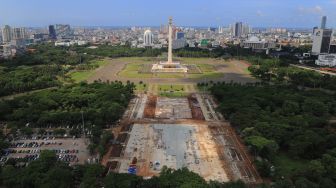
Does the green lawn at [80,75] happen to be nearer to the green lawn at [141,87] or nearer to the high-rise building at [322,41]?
the green lawn at [141,87]

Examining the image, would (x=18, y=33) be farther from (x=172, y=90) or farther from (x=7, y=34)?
(x=172, y=90)

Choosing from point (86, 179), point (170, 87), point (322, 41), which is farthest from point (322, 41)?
point (86, 179)

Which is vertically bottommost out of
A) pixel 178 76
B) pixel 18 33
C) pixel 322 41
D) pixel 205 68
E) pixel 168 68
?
pixel 178 76

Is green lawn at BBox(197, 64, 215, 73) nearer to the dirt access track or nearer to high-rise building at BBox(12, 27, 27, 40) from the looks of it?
the dirt access track

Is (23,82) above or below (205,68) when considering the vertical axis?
below

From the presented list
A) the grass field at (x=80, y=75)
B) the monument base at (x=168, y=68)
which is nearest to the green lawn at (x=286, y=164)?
the grass field at (x=80, y=75)

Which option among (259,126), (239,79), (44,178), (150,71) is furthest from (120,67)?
(44,178)

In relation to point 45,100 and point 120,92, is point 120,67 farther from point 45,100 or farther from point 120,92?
point 45,100
